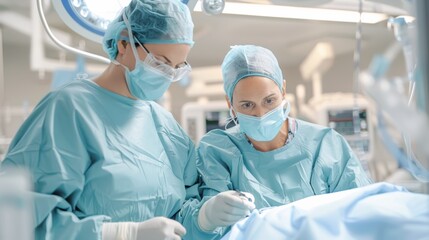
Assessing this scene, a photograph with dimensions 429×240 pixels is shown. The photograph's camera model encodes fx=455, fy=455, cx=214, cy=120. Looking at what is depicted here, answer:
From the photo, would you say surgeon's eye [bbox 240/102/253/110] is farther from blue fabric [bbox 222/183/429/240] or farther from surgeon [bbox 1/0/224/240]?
blue fabric [bbox 222/183/429/240]

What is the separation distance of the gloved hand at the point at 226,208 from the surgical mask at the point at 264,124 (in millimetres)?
299

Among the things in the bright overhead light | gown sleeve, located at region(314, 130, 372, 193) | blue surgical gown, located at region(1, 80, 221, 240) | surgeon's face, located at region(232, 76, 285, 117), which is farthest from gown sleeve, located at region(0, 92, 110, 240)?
the bright overhead light

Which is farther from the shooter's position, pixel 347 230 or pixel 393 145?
pixel 347 230

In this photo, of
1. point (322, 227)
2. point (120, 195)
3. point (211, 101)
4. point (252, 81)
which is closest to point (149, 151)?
point (120, 195)

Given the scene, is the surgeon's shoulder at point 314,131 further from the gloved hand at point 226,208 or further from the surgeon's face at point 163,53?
the surgeon's face at point 163,53

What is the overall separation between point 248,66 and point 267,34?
4.52 feet

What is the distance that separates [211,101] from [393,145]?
2.36 meters

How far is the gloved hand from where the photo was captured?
49.6 inches

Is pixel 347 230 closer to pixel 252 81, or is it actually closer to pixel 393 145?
pixel 393 145

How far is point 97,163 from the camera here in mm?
1261

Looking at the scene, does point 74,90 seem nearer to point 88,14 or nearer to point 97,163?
point 97,163

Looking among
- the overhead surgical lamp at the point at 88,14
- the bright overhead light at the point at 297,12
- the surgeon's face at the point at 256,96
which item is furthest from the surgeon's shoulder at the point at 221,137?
the bright overhead light at the point at 297,12

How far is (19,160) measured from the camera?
1.17 metres

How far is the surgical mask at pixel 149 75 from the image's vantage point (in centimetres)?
139
